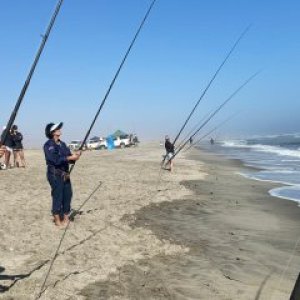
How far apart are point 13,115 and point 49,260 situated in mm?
3061

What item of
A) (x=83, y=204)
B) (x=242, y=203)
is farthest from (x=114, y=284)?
(x=242, y=203)

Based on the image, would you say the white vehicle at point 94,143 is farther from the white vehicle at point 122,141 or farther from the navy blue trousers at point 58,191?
the navy blue trousers at point 58,191

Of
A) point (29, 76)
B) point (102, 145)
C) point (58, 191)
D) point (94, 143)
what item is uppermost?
point (29, 76)

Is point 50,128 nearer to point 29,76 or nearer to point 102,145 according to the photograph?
point 29,76

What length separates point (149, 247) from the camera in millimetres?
7039

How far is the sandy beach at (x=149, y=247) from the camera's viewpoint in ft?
18.0

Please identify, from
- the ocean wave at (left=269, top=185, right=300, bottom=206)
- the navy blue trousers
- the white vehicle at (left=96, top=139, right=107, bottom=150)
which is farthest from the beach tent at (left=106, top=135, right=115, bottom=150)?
the navy blue trousers

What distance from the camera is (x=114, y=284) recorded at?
5.52 m

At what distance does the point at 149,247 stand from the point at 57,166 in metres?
2.07

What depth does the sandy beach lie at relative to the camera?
5473 mm

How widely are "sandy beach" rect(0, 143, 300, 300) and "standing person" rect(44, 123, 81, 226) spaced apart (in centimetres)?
39

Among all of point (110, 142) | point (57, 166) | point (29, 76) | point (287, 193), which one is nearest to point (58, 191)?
point (57, 166)

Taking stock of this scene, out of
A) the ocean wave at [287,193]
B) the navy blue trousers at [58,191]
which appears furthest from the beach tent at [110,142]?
the navy blue trousers at [58,191]

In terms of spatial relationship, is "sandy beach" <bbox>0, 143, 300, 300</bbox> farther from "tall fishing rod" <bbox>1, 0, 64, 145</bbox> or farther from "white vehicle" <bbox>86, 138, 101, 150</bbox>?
"white vehicle" <bbox>86, 138, 101, 150</bbox>
